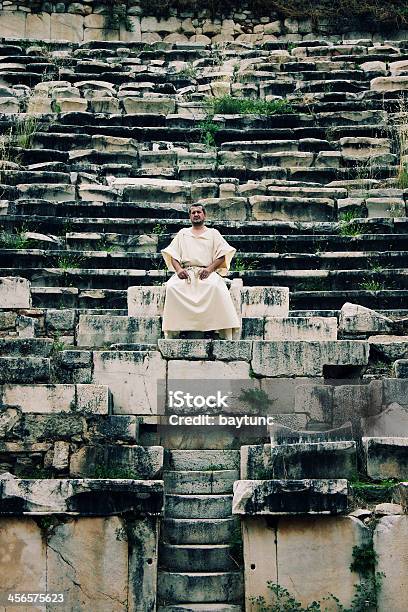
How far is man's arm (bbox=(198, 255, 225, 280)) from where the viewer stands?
1008 cm

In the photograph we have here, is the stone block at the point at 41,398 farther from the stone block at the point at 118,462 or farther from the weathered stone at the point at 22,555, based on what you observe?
the weathered stone at the point at 22,555

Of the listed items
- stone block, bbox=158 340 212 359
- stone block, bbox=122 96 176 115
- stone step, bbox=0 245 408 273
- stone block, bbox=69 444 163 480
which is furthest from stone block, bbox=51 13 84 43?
stone block, bbox=69 444 163 480

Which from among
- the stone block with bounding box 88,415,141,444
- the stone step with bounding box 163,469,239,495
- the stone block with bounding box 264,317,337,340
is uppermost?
the stone block with bounding box 264,317,337,340

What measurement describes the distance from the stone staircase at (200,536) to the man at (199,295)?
1.26m

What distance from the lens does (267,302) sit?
1035 centimetres

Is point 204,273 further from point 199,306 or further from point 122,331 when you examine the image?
point 122,331

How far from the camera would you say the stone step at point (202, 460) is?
29.2 feet

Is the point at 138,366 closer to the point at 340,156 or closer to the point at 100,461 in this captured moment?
the point at 100,461

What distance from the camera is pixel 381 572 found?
25.8 feet

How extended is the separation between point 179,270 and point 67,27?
41.0ft

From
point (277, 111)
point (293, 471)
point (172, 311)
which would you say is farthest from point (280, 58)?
point (293, 471)

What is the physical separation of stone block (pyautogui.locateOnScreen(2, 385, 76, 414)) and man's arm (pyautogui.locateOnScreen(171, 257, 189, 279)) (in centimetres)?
188

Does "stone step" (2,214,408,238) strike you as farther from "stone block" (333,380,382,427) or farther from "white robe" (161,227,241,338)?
"stone block" (333,380,382,427)

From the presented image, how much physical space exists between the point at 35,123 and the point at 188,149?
2.16 meters
